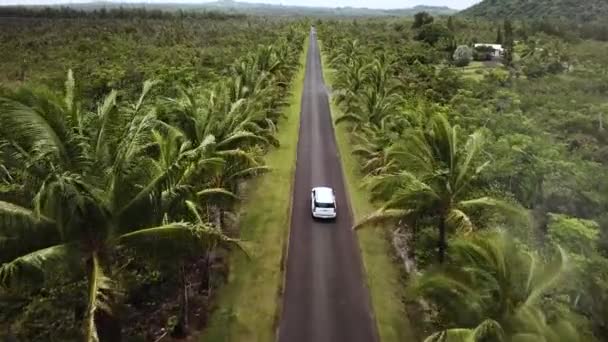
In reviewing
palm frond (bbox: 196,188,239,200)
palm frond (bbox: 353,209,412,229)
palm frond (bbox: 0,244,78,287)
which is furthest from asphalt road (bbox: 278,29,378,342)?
palm frond (bbox: 0,244,78,287)

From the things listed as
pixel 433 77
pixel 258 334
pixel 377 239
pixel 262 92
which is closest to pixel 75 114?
pixel 258 334

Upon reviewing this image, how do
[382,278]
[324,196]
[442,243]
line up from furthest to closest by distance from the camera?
[324,196]
[382,278]
[442,243]

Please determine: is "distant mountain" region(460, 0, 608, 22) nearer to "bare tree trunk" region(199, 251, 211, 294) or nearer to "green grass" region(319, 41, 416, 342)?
"green grass" region(319, 41, 416, 342)

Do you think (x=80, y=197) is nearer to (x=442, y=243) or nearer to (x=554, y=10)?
(x=442, y=243)

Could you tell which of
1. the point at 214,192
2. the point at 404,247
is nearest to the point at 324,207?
the point at 404,247

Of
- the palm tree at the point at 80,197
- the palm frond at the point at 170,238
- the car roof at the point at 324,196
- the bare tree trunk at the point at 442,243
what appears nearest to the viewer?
the palm tree at the point at 80,197

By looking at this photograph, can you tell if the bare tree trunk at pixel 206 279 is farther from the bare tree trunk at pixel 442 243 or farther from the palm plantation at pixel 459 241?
the bare tree trunk at pixel 442 243

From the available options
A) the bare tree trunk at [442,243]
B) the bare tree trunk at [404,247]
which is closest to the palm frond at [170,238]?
the bare tree trunk at [442,243]
